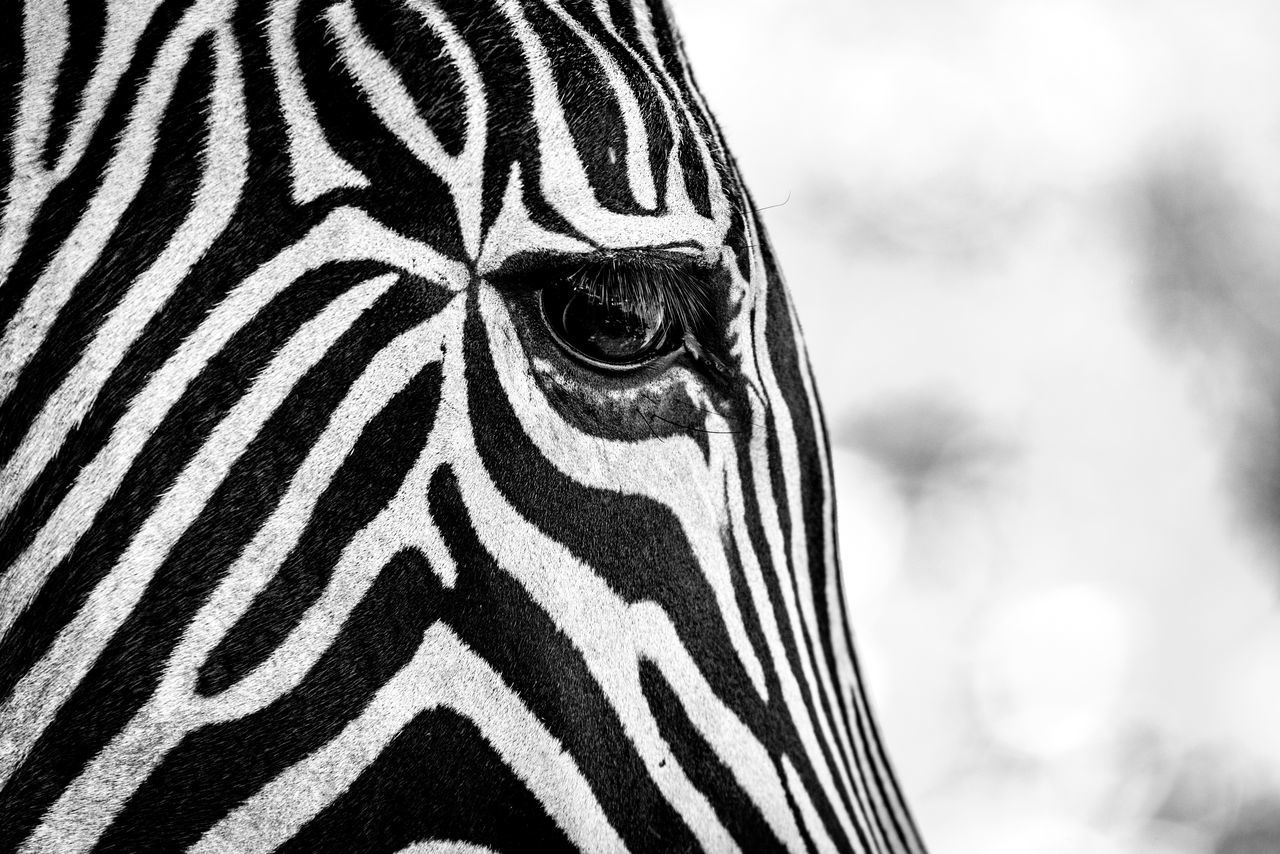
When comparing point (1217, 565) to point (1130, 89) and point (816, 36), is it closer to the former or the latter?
point (1130, 89)

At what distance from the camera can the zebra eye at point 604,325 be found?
166 cm

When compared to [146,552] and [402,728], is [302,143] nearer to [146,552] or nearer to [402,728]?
[146,552]

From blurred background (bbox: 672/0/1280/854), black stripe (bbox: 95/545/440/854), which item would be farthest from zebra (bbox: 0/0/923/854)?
blurred background (bbox: 672/0/1280/854)

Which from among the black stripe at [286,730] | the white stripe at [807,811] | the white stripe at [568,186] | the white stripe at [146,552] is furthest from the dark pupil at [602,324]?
the white stripe at [807,811]

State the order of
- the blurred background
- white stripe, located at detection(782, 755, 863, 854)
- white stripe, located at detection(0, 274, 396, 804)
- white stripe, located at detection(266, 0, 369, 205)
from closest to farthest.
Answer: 1. white stripe, located at detection(0, 274, 396, 804)
2. white stripe, located at detection(266, 0, 369, 205)
3. white stripe, located at detection(782, 755, 863, 854)
4. the blurred background

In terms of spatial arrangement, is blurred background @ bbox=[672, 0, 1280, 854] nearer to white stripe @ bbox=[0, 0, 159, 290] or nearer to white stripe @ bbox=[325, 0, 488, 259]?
white stripe @ bbox=[325, 0, 488, 259]

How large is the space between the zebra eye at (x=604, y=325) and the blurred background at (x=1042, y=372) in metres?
9.42

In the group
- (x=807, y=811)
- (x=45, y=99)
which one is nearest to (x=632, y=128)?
(x=45, y=99)

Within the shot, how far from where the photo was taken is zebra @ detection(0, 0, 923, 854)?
4.84ft

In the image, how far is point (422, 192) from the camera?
Answer: 1604 millimetres

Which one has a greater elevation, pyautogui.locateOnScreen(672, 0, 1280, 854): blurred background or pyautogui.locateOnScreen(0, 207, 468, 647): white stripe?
pyautogui.locateOnScreen(672, 0, 1280, 854): blurred background

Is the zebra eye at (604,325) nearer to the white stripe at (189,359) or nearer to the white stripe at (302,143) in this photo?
the white stripe at (189,359)

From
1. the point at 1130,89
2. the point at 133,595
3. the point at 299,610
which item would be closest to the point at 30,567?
the point at 133,595

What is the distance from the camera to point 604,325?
66.6 inches
